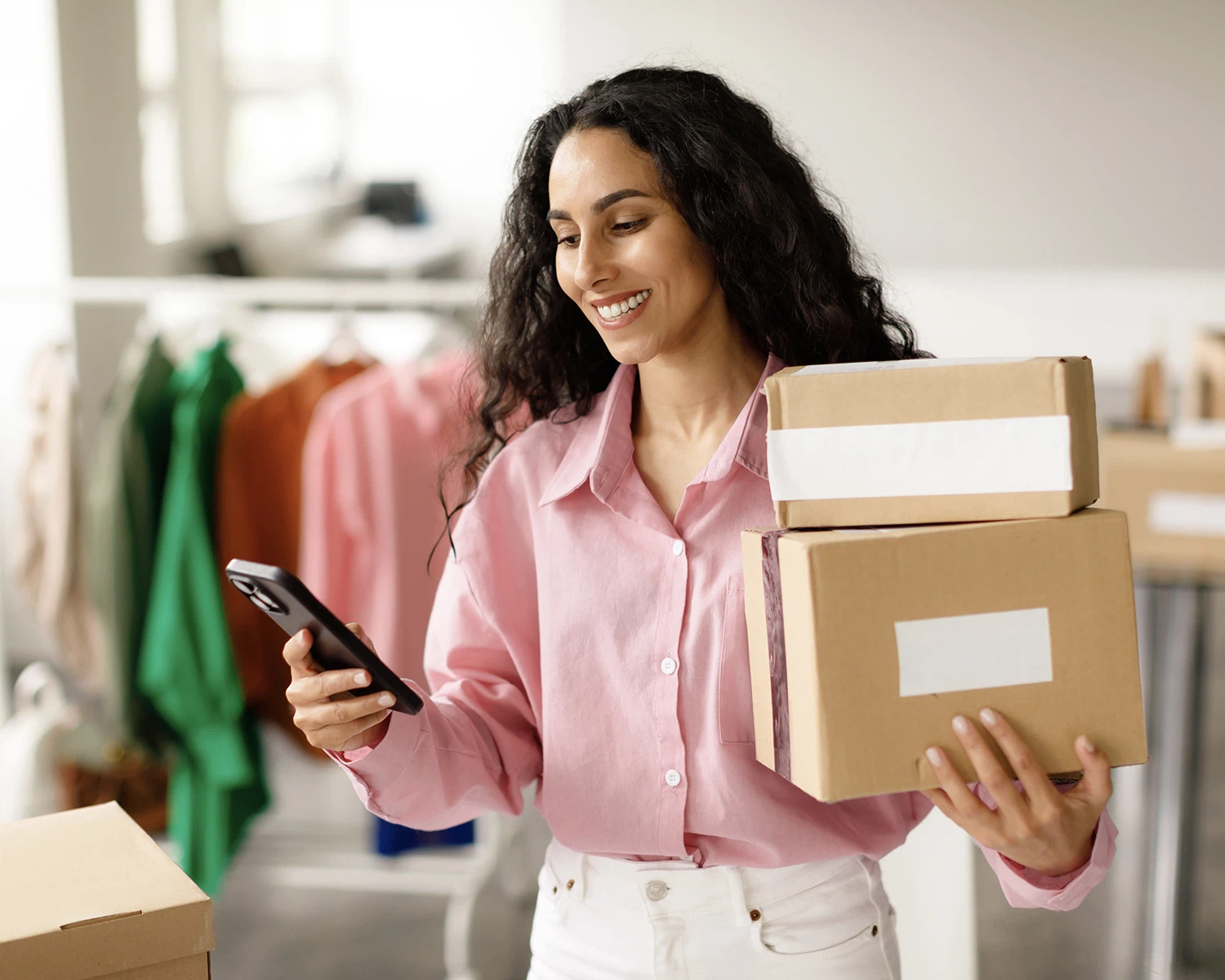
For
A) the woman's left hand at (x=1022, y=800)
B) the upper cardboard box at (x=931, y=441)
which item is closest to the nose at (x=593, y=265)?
the upper cardboard box at (x=931, y=441)

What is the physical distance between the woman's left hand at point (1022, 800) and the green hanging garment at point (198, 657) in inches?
59.4

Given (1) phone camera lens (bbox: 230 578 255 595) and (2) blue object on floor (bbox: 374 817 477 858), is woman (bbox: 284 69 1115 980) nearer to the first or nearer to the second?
(1) phone camera lens (bbox: 230 578 255 595)

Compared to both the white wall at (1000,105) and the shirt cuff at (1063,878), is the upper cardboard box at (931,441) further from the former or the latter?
the white wall at (1000,105)

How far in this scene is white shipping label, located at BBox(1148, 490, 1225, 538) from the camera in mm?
2227

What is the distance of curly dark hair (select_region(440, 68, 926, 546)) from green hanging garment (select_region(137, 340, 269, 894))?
101 cm

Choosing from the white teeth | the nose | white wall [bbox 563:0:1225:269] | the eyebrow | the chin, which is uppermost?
white wall [bbox 563:0:1225:269]

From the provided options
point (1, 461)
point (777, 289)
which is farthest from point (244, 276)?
point (777, 289)

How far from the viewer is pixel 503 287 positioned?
4.27 ft

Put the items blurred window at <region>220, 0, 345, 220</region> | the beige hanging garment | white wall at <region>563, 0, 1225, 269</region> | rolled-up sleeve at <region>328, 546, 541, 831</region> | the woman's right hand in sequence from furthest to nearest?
blurred window at <region>220, 0, 345, 220</region>, white wall at <region>563, 0, 1225, 269</region>, the beige hanging garment, rolled-up sleeve at <region>328, 546, 541, 831</region>, the woman's right hand

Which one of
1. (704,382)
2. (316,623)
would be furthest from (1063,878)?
(316,623)

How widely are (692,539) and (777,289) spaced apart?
Result: 23 cm

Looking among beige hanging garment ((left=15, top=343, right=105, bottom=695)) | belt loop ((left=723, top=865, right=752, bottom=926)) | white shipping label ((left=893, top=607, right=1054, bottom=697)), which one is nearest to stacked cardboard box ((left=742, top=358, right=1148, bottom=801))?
white shipping label ((left=893, top=607, right=1054, bottom=697))

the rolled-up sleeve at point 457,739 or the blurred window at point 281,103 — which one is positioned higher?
the blurred window at point 281,103

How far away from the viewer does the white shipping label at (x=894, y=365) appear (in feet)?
3.00
